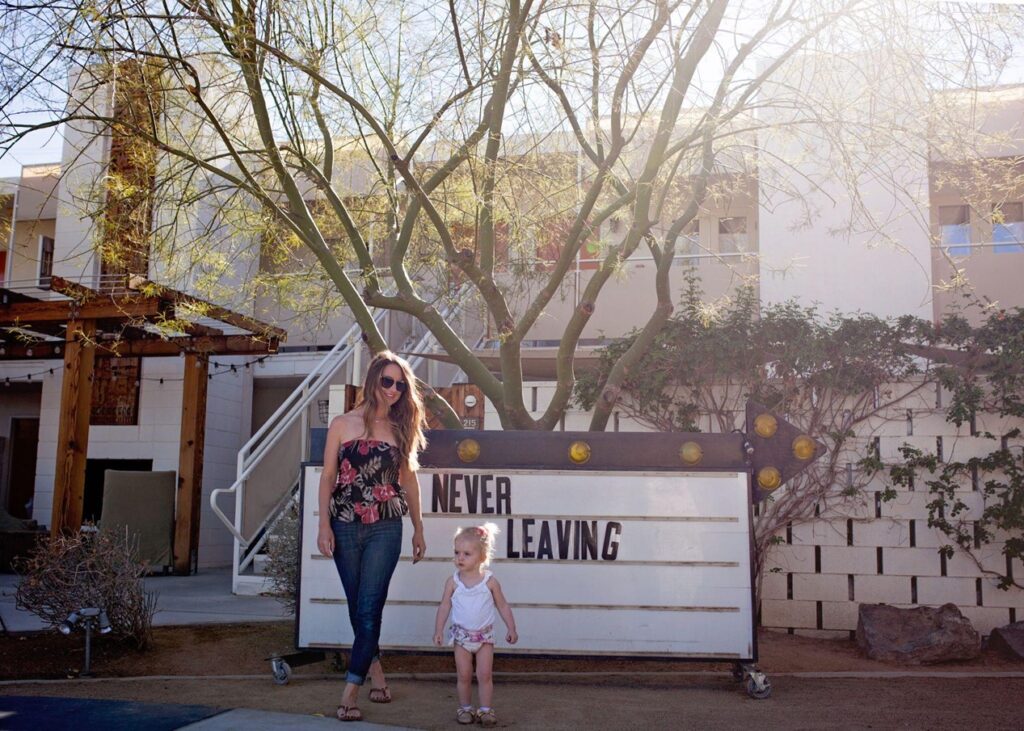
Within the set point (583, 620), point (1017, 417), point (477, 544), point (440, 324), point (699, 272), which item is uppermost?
point (699, 272)

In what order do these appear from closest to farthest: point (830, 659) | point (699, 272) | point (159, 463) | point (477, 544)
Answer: point (477, 544) → point (830, 659) → point (699, 272) → point (159, 463)

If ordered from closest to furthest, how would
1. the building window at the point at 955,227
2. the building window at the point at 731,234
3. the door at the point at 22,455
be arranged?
1. the building window at the point at 955,227
2. the building window at the point at 731,234
3. the door at the point at 22,455

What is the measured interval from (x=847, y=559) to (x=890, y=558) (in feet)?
1.03

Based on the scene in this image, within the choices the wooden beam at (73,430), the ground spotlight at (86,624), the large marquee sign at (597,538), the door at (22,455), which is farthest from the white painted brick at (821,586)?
the door at (22,455)

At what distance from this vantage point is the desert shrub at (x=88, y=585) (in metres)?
6.38

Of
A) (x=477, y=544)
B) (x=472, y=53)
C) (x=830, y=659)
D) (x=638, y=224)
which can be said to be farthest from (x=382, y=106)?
(x=830, y=659)

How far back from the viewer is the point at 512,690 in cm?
563

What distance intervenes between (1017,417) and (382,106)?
534 centimetres

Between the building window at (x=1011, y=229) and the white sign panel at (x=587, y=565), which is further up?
the building window at (x=1011, y=229)

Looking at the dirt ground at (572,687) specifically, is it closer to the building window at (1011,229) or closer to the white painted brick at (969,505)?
the white painted brick at (969,505)

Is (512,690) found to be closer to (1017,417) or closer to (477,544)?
(477,544)

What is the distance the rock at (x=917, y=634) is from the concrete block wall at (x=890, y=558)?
1.60ft

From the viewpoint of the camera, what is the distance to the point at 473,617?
4.87m

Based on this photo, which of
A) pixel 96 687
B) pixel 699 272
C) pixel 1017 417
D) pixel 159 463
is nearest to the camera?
pixel 96 687
